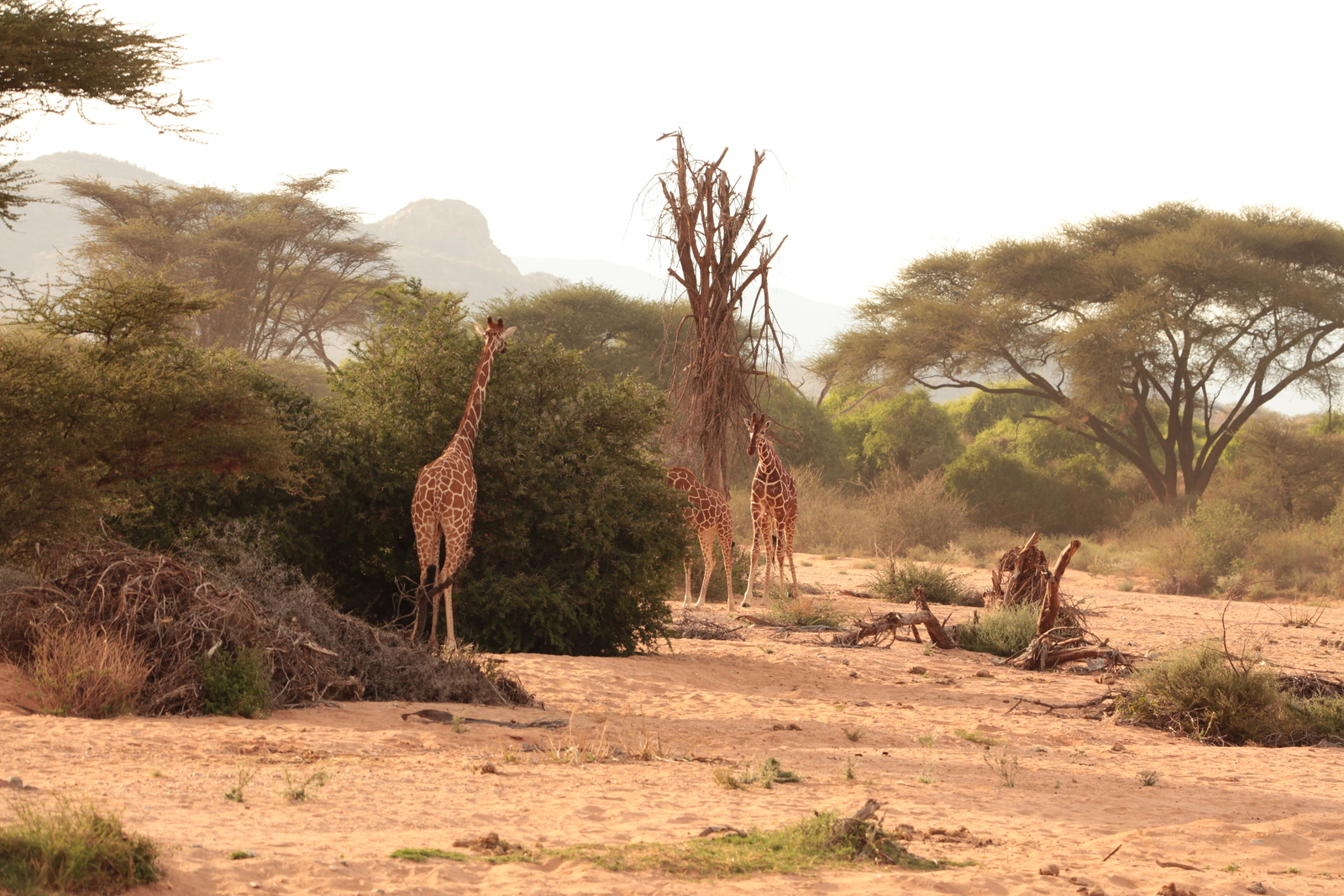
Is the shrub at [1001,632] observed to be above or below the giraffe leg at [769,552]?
below

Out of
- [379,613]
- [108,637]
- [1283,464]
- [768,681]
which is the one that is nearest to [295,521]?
[379,613]

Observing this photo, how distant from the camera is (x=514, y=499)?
34.2 feet

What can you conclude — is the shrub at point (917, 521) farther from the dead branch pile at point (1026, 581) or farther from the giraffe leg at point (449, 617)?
the giraffe leg at point (449, 617)

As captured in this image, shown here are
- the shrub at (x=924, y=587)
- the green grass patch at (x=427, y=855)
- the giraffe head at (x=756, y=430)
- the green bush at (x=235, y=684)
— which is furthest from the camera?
the shrub at (x=924, y=587)

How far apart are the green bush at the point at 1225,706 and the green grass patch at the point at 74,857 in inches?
279

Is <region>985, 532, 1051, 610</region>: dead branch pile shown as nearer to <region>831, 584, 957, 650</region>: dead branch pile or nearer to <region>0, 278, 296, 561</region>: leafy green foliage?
<region>831, 584, 957, 650</region>: dead branch pile

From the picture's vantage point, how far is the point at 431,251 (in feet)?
505

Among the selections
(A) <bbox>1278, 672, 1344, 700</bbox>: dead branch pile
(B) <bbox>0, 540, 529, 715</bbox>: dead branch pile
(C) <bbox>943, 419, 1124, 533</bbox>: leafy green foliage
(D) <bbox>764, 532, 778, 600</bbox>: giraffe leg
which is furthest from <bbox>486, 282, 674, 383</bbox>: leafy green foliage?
(B) <bbox>0, 540, 529, 715</bbox>: dead branch pile

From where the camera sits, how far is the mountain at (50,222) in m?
95.0

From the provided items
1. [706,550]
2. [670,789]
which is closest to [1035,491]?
[706,550]

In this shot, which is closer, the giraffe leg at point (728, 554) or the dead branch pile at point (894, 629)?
the dead branch pile at point (894, 629)

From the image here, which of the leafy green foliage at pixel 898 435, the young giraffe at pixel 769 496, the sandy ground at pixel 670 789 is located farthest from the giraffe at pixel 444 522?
the leafy green foliage at pixel 898 435

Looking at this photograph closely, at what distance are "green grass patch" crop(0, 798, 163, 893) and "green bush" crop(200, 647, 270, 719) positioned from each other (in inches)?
117

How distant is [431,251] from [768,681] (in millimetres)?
150968
